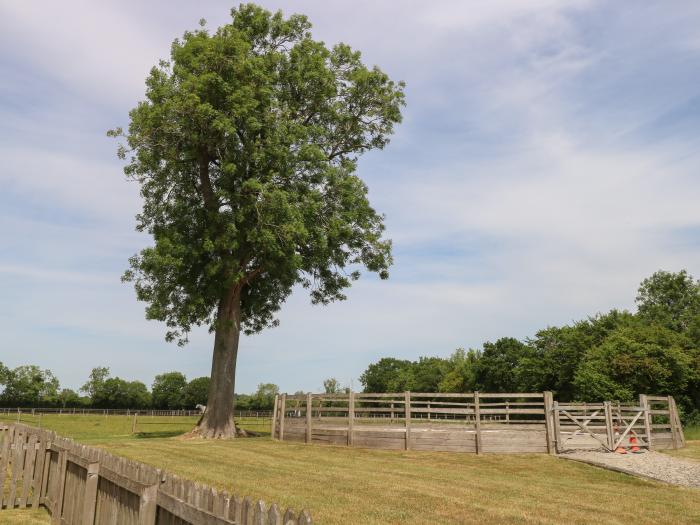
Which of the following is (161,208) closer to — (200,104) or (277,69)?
(200,104)

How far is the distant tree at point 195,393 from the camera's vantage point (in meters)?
121

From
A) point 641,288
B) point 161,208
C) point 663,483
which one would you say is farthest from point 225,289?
point 641,288

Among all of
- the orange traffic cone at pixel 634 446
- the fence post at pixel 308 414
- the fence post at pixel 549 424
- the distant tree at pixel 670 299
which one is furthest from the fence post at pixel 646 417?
the distant tree at pixel 670 299

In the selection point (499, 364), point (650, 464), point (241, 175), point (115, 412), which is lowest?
point (115, 412)

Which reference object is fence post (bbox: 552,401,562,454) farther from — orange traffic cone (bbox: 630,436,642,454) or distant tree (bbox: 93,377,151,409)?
distant tree (bbox: 93,377,151,409)

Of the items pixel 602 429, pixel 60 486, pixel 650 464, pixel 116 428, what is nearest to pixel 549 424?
pixel 602 429

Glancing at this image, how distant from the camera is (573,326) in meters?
58.7

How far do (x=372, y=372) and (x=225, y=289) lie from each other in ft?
396

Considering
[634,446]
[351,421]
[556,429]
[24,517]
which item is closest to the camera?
[24,517]

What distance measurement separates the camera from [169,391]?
13362cm

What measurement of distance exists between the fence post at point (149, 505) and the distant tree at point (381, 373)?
5131 inches

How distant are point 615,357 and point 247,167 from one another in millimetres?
28259

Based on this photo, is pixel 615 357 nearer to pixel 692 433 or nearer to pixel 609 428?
pixel 692 433

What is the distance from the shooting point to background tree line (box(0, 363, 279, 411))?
107312 millimetres
